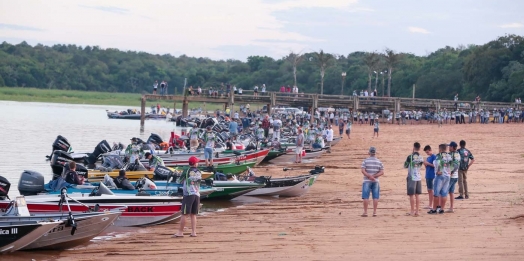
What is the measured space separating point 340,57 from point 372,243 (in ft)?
445

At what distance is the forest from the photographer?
3482 inches

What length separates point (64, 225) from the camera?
50.8ft

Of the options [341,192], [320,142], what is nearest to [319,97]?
[320,142]

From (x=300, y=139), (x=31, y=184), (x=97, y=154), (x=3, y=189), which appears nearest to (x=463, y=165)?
(x=31, y=184)

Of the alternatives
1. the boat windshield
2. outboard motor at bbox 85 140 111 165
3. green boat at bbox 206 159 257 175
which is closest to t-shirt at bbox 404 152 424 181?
the boat windshield

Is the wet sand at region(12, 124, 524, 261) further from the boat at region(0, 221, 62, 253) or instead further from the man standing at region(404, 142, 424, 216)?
the man standing at region(404, 142, 424, 216)

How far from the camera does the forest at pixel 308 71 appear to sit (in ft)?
290

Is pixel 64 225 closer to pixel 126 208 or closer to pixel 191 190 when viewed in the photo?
pixel 191 190

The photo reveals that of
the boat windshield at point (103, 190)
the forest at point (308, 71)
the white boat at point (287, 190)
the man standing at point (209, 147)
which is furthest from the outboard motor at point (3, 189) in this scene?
the forest at point (308, 71)

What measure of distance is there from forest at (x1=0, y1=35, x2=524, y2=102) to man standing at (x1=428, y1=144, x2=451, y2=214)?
66343 millimetres

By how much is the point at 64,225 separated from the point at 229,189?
25.3 feet

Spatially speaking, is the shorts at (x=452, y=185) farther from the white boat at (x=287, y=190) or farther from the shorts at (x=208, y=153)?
the shorts at (x=208, y=153)

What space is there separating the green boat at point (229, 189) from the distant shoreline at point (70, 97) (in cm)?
11121

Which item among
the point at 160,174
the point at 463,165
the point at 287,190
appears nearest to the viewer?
the point at 463,165
